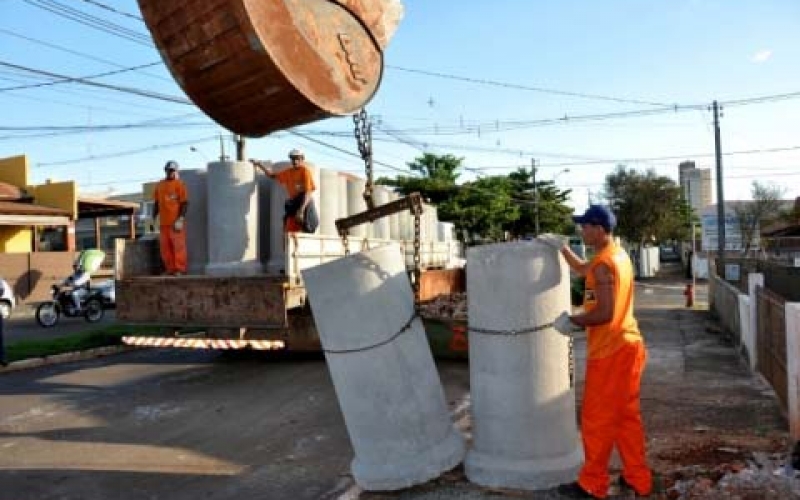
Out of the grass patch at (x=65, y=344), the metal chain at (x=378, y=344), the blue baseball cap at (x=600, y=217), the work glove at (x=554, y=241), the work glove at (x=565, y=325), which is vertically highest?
the blue baseball cap at (x=600, y=217)

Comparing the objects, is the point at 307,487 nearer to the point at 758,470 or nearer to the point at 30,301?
the point at 758,470

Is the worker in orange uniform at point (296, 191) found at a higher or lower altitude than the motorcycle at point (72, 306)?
higher

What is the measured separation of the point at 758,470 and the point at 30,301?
24.9 m

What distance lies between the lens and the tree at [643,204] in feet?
155

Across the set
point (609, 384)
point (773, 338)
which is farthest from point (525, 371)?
point (773, 338)

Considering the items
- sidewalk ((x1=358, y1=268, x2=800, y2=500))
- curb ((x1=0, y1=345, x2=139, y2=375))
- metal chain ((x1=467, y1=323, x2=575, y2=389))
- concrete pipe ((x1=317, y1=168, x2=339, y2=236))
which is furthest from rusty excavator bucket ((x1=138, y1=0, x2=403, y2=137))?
curb ((x1=0, y1=345, x2=139, y2=375))

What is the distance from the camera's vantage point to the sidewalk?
4676 mm

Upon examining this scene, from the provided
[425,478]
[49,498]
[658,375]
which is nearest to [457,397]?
[658,375]

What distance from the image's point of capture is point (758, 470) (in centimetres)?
488

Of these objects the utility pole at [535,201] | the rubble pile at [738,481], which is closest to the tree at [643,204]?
the utility pole at [535,201]

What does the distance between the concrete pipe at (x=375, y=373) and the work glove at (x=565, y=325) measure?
3.35ft

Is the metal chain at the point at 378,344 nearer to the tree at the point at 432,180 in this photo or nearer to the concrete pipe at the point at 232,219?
the concrete pipe at the point at 232,219

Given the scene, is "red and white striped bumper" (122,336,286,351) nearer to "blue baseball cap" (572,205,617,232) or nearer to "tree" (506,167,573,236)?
"blue baseball cap" (572,205,617,232)

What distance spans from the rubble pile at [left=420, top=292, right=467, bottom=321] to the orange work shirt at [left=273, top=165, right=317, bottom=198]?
102 inches
